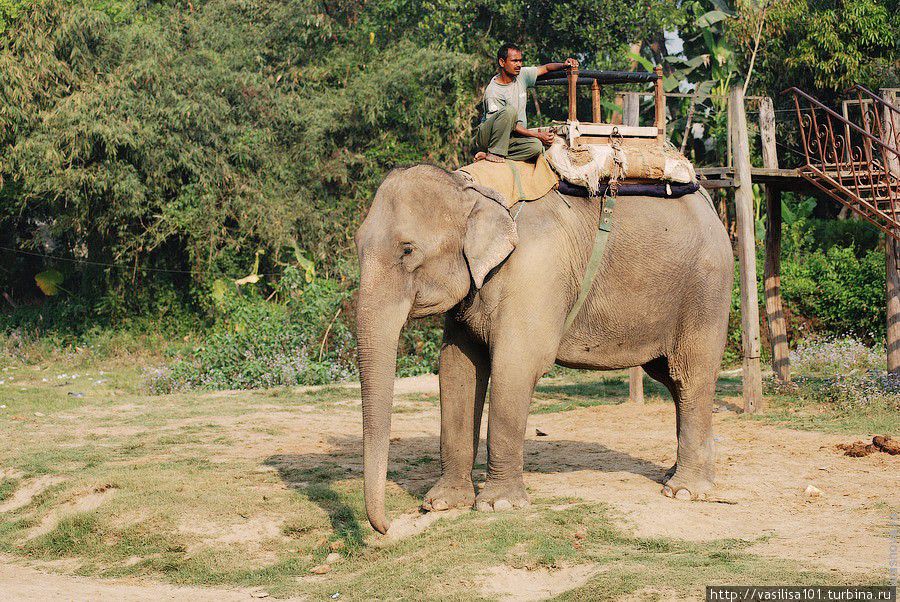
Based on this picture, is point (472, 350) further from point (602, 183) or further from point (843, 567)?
point (843, 567)

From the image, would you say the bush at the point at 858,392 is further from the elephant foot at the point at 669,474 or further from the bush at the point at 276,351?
the bush at the point at 276,351

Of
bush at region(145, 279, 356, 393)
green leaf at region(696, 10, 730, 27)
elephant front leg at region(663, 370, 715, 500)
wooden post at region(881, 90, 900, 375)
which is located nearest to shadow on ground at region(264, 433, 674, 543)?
elephant front leg at region(663, 370, 715, 500)

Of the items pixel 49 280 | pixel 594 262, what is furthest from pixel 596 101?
pixel 49 280

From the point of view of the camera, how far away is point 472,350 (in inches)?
285

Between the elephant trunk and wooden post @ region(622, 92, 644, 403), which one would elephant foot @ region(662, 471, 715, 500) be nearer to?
the elephant trunk

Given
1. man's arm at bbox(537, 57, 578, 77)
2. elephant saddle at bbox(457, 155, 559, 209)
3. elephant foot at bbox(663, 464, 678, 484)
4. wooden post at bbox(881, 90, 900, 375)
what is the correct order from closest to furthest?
elephant saddle at bbox(457, 155, 559, 209) → man's arm at bbox(537, 57, 578, 77) → elephant foot at bbox(663, 464, 678, 484) → wooden post at bbox(881, 90, 900, 375)

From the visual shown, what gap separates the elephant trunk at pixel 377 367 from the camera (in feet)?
19.7

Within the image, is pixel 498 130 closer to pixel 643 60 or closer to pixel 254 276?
pixel 254 276

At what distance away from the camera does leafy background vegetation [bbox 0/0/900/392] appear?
686 inches

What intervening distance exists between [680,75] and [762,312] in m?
6.85

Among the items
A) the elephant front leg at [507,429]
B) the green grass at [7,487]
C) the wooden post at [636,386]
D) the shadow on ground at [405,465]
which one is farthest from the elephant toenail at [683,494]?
the green grass at [7,487]

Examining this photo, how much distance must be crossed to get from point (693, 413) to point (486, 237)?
249 cm

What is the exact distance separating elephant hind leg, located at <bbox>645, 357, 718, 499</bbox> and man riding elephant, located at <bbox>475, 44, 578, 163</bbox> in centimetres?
204

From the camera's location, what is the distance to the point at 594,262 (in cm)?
727
